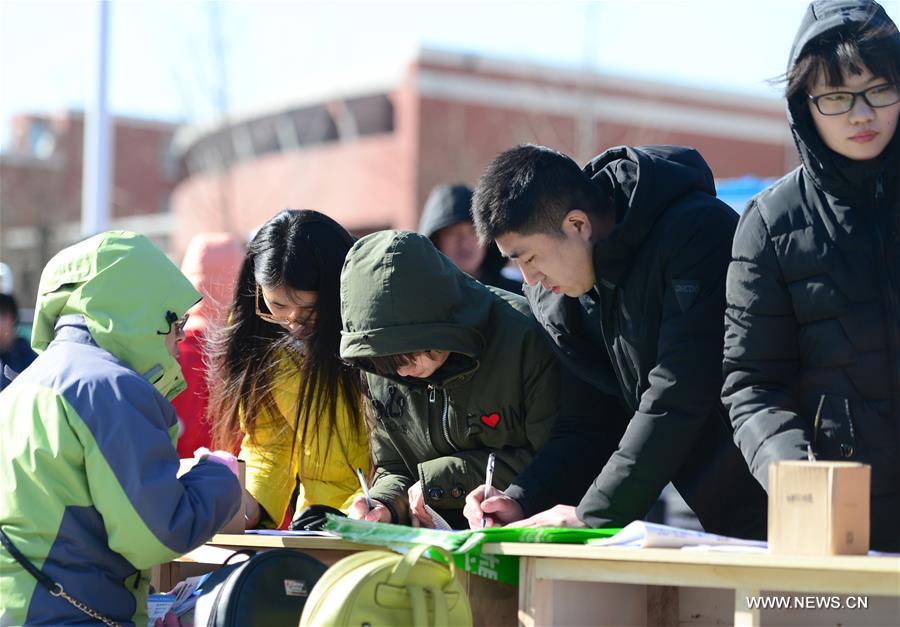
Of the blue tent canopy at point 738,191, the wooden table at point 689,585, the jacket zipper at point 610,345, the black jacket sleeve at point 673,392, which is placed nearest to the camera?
the wooden table at point 689,585

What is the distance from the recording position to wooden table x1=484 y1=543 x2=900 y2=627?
215 centimetres

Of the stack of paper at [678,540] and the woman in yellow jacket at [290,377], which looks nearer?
the stack of paper at [678,540]

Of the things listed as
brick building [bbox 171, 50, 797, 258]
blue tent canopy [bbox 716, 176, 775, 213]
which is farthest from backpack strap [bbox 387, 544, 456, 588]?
brick building [bbox 171, 50, 797, 258]

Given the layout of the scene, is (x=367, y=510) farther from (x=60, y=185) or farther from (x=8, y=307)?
(x=60, y=185)

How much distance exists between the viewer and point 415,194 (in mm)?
21625

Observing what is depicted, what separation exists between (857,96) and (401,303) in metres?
1.21

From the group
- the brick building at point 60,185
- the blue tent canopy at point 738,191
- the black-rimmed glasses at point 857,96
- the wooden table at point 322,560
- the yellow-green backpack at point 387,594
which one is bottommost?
the wooden table at point 322,560

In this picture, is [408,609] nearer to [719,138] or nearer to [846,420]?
[846,420]

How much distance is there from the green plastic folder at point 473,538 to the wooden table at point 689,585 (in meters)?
0.05

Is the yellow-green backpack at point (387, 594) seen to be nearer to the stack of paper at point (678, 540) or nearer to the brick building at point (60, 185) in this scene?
the stack of paper at point (678, 540)

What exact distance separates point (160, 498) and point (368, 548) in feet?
1.80

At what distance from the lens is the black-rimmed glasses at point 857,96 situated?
2.56 m

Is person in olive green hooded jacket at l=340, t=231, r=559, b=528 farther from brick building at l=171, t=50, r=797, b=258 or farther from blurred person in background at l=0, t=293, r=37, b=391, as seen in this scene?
brick building at l=171, t=50, r=797, b=258

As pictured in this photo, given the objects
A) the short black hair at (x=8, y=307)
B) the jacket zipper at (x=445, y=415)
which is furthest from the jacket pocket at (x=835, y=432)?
the short black hair at (x=8, y=307)
